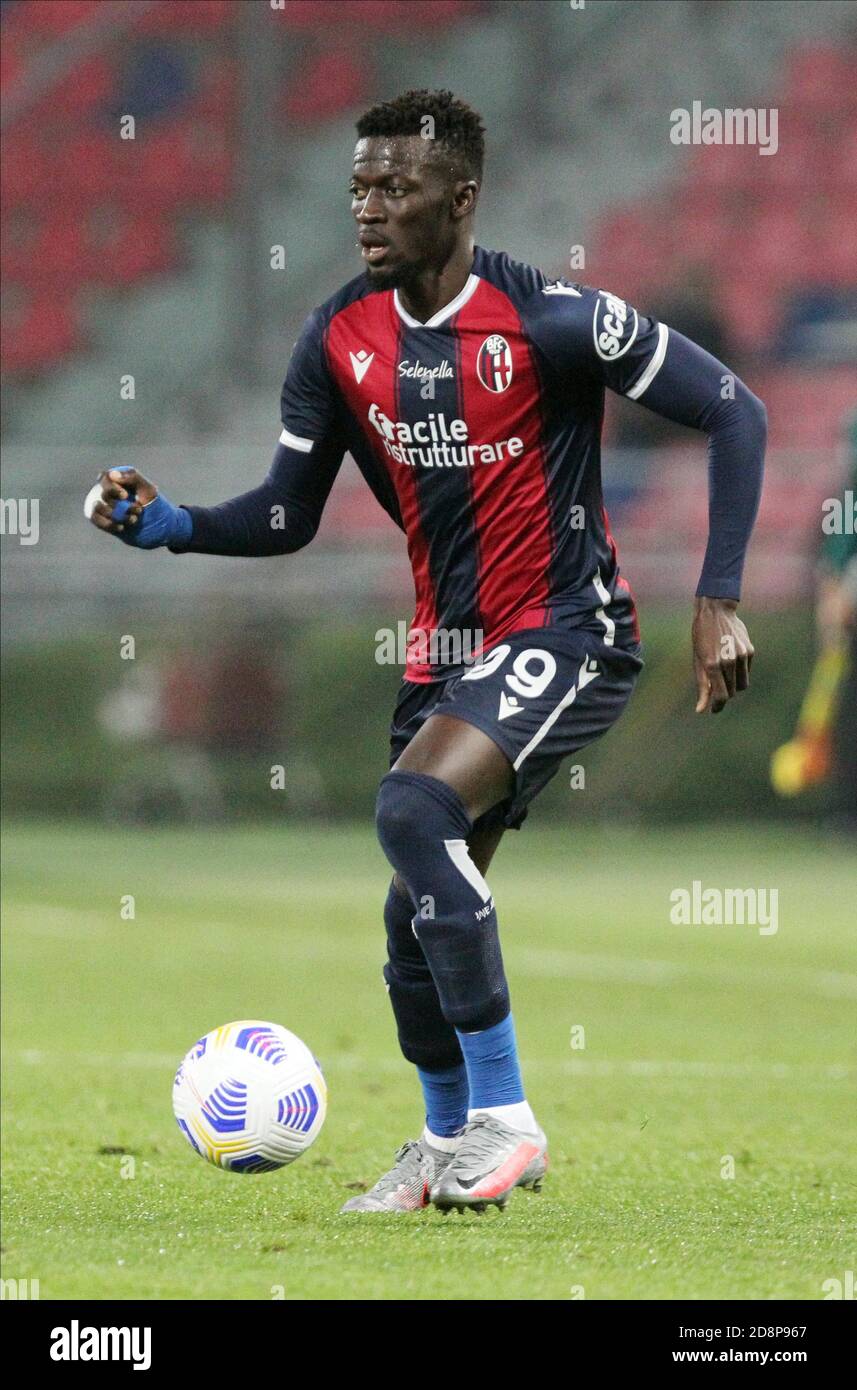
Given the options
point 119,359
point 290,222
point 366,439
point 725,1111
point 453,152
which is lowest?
point 725,1111

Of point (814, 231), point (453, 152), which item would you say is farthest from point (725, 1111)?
point (814, 231)

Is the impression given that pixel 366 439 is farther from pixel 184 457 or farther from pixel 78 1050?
pixel 184 457

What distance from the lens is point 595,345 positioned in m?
4.65

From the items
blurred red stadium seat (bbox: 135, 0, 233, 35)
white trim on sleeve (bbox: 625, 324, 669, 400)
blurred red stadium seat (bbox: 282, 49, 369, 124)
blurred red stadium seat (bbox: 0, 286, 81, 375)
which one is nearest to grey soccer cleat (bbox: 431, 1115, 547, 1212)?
white trim on sleeve (bbox: 625, 324, 669, 400)

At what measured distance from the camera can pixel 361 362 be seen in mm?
4875

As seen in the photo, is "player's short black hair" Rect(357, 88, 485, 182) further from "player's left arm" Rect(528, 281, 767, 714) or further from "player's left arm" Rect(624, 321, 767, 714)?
"player's left arm" Rect(624, 321, 767, 714)

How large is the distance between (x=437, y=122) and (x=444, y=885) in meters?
1.66

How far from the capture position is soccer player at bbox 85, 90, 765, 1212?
4508mm

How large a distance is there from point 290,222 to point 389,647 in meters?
8.84

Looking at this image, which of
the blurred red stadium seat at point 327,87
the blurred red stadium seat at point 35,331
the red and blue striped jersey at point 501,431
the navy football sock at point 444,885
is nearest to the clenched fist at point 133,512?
the red and blue striped jersey at point 501,431

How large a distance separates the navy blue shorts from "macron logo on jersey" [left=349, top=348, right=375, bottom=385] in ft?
2.28

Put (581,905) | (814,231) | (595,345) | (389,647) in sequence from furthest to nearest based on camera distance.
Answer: (814,231) < (389,647) < (581,905) < (595,345)

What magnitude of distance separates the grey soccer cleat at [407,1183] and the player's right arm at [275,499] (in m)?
1.45

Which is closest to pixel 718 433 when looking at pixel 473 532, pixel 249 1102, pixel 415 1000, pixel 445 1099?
pixel 473 532
